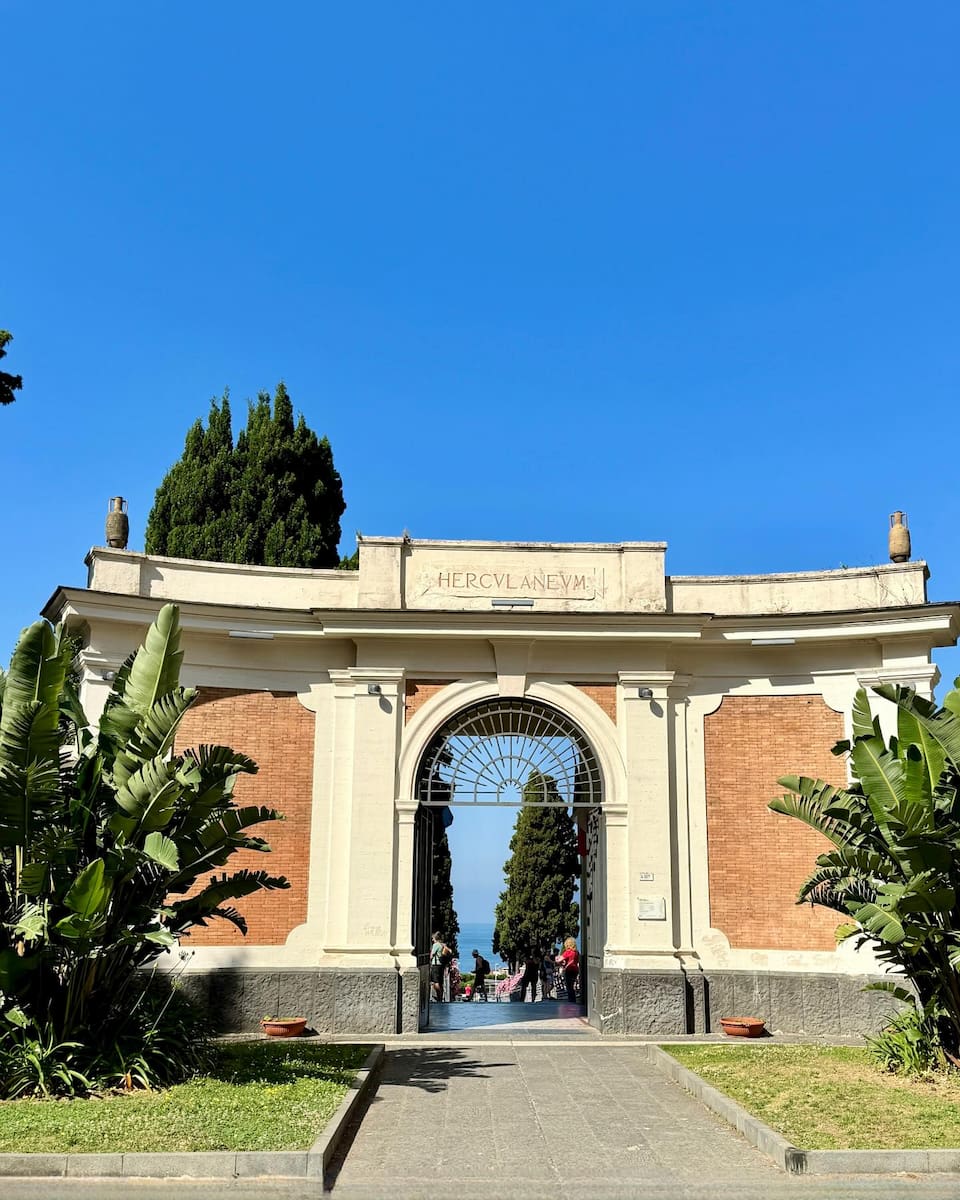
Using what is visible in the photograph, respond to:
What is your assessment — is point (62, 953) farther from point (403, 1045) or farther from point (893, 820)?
point (893, 820)

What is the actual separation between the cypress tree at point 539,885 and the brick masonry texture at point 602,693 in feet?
68.1

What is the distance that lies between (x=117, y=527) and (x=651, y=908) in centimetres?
924

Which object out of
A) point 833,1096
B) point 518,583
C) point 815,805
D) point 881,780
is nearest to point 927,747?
point 881,780

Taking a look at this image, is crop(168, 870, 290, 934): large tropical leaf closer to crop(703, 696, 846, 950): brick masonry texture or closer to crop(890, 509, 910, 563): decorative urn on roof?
crop(703, 696, 846, 950): brick masonry texture

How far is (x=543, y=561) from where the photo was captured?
17.0 meters

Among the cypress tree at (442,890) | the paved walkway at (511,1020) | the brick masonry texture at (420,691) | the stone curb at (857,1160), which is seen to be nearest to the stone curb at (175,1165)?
the stone curb at (857,1160)

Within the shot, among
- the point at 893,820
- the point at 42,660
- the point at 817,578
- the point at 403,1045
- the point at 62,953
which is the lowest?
the point at 403,1045

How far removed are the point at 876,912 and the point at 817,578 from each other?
6433 mm

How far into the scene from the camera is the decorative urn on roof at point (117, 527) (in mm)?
17078

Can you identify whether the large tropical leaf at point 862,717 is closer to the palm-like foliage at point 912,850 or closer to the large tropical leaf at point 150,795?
the palm-like foliage at point 912,850

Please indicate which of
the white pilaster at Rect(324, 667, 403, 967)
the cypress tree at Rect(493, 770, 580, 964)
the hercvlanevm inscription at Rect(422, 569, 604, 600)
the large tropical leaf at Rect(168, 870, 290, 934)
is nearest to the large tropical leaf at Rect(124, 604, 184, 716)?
the large tropical leaf at Rect(168, 870, 290, 934)

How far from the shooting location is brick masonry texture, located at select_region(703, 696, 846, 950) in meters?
16.0

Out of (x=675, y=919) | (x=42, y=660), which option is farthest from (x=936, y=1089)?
(x=42, y=660)

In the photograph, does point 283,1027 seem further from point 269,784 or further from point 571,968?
point 571,968
